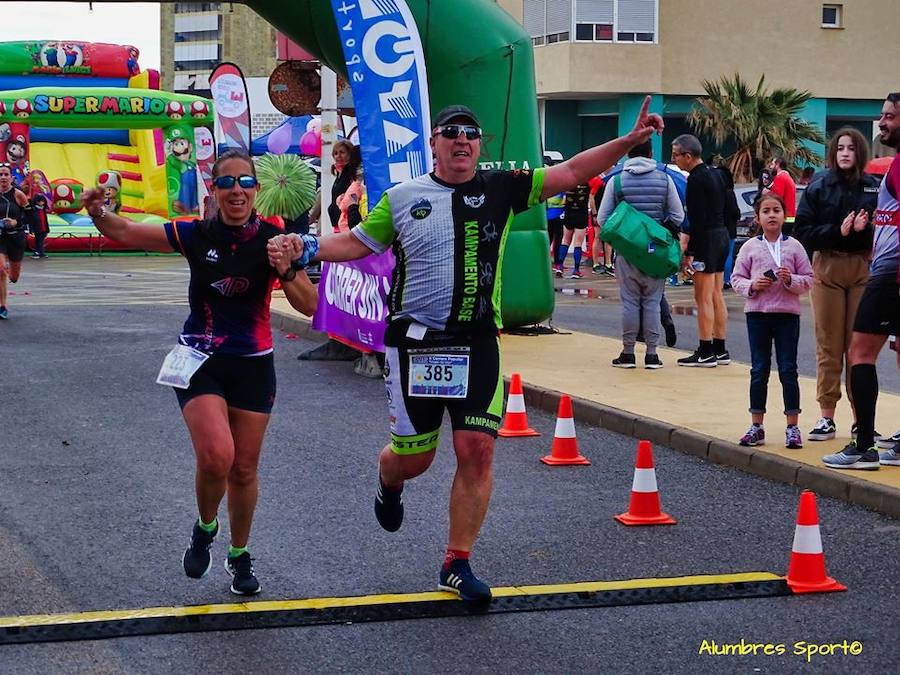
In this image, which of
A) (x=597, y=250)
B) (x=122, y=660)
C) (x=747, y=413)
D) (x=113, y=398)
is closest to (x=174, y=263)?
(x=597, y=250)

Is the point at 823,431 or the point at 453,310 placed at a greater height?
the point at 453,310

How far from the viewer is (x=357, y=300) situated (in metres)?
12.4

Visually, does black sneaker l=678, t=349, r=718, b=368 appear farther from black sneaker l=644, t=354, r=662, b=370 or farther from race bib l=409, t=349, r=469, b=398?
race bib l=409, t=349, r=469, b=398

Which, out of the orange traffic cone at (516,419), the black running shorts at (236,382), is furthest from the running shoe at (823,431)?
the black running shorts at (236,382)

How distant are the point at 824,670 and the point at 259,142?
3574cm

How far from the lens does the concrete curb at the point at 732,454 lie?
7.68m

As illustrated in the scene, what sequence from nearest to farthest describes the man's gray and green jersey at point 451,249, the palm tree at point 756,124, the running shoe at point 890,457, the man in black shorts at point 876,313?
1. the man's gray and green jersey at point 451,249
2. the man in black shorts at point 876,313
3. the running shoe at point 890,457
4. the palm tree at point 756,124

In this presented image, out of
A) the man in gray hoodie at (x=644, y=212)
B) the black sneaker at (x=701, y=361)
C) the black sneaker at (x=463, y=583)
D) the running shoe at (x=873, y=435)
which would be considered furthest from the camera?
the black sneaker at (x=701, y=361)

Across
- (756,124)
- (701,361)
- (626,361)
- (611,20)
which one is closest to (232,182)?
(626,361)

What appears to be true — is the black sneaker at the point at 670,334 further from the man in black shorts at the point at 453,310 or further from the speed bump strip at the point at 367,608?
the man in black shorts at the point at 453,310

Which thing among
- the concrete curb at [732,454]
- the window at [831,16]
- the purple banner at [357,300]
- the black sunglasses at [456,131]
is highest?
the window at [831,16]

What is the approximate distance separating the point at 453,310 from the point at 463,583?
106cm

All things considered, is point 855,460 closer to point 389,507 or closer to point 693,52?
point 389,507

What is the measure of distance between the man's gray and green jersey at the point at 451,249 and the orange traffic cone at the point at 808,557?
1465 millimetres
